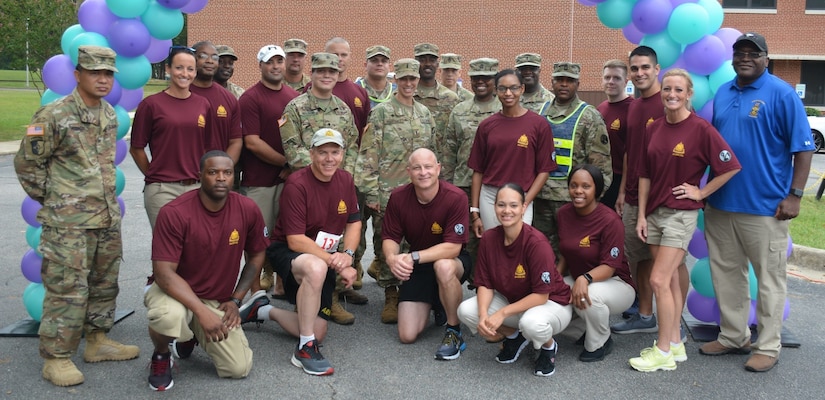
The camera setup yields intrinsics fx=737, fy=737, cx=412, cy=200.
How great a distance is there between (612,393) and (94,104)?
147 inches

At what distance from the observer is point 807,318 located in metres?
6.13

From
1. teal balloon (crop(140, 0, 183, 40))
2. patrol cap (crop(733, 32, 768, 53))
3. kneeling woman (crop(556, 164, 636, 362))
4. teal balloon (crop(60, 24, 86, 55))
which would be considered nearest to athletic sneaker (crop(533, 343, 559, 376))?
kneeling woman (crop(556, 164, 636, 362))

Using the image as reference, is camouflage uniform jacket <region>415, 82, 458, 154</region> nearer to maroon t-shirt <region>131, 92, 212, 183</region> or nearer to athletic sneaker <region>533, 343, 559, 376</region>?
maroon t-shirt <region>131, 92, 212, 183</region>

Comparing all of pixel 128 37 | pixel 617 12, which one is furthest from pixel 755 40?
pixel 128 37

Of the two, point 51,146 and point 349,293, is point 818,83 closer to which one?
point 349,293

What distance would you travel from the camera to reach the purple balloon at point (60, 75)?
5.04 meters

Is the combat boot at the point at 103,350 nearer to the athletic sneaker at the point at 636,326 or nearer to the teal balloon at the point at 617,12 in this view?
the athletic sneaker at the point at 636,326

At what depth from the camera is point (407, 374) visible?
15.9ft

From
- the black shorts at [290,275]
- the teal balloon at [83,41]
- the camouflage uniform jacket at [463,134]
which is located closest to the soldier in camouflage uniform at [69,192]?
the teal balloon at [83,41]

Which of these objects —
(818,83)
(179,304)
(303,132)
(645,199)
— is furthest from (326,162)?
(818,83)

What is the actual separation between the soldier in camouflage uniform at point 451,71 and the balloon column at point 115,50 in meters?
2.96

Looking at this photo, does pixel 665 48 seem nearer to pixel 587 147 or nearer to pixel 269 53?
pixel 587 147

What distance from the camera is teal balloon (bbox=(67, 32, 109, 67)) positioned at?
5.02 m

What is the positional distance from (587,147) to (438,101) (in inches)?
72.1
